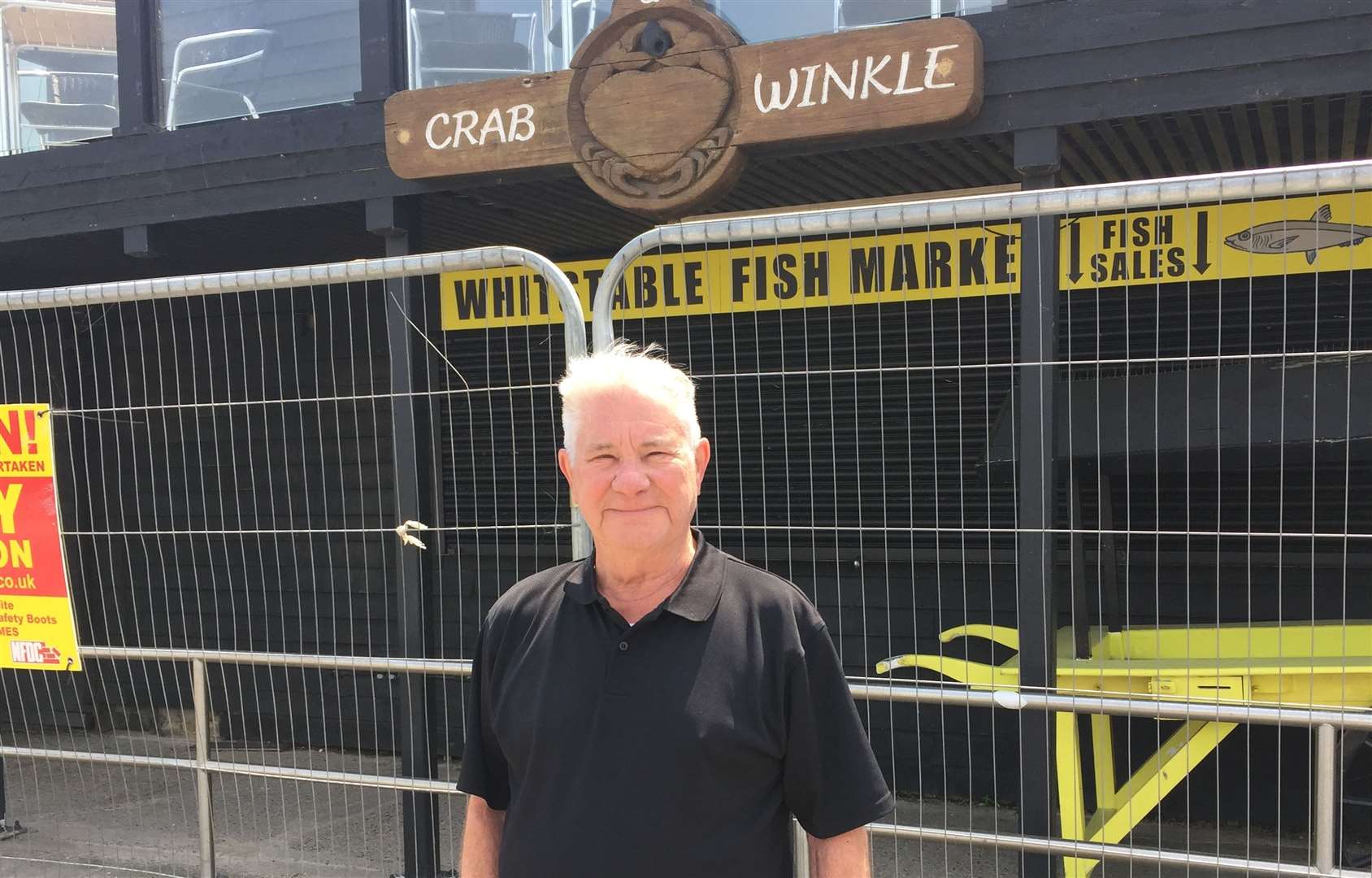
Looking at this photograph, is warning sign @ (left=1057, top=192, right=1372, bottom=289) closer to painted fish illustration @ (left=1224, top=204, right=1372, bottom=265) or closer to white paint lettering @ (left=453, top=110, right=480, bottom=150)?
painted fish illustration @ (left=1224, top=204, right=1372, bottom=265)

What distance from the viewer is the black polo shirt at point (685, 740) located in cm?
176

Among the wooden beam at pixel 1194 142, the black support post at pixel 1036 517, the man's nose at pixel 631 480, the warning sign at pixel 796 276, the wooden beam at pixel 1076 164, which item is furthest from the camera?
the warning sign at pixel 796 276

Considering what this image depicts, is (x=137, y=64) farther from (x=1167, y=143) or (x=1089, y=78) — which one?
(x=1167, y=143)

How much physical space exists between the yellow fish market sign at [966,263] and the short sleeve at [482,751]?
2671 millimetres

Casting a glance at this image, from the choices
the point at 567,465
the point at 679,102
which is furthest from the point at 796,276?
the point at 567,465

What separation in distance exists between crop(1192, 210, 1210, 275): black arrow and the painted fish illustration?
11cm

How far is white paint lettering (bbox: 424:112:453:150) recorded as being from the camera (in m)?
4.66

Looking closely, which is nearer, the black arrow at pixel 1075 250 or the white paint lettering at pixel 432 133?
the white paint lettering at pixel 432 133

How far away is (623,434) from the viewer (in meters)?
1.91

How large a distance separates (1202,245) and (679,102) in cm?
253

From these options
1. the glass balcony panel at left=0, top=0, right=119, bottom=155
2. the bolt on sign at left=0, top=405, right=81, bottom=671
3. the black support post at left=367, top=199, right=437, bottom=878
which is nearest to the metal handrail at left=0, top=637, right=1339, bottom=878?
the black support post at left=367, top=199, right=437, bottom=878

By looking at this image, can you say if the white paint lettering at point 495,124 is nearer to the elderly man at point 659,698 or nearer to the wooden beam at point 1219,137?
the wooden beam at point 1219,137

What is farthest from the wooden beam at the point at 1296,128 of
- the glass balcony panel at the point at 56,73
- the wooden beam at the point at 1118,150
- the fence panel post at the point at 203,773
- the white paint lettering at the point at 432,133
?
the glass balcony panel at the point at 56,73

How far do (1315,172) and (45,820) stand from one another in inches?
242
